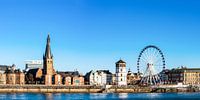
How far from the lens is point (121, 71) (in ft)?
638

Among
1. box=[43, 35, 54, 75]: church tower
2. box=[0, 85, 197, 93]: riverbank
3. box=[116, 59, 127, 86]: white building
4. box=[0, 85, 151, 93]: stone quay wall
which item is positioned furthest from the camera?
box=[43, 35, 54, 75]: church tower

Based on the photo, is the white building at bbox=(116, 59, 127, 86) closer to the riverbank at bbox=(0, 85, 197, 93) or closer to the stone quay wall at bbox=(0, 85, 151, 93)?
the riverbank at bbox=(0, 85, 197, 93)

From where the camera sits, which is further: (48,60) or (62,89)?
(48,60)

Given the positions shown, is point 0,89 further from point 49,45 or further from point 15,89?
point 49,45

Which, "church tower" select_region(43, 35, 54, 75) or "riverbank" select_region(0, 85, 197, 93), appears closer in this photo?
"riverbank" select_region(0, 85, 197, 93)

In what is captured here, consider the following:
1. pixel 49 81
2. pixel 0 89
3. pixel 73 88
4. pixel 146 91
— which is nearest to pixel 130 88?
pixel 146 91

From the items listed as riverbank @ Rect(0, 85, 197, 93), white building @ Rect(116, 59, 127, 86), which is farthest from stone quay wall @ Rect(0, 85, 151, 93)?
white building @ Rect(116, 59, 127, 86)

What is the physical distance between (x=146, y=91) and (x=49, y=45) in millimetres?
40925

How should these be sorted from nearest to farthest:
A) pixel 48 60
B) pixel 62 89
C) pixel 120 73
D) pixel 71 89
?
1. pixel 62 89
2. pixel 71 89
3. pixel 120 73
4. pixel 48 60

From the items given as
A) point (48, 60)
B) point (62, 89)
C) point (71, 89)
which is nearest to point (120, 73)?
point (71, 89)

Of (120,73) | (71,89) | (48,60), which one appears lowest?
(71,89)

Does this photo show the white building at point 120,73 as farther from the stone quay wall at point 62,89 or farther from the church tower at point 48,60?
the church tower at point 48,60

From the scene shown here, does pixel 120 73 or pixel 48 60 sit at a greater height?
pixel 48 60

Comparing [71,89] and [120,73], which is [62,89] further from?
[120,73]
